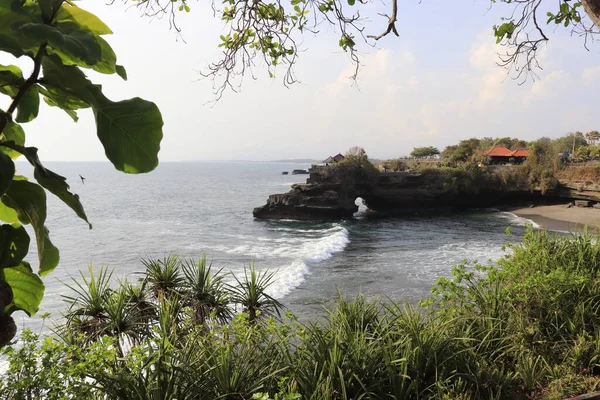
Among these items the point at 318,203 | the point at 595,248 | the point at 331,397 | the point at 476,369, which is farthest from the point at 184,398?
the point at 318,203

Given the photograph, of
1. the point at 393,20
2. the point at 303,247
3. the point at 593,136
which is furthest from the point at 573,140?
the point at 393,20

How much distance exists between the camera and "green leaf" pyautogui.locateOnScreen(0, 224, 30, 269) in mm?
713

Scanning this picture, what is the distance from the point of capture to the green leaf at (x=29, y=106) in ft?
2.68

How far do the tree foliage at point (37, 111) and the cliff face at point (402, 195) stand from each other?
106 ft

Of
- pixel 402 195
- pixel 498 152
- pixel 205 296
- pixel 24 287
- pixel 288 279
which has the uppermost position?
pixel 498 152

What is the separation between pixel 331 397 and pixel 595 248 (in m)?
6.04

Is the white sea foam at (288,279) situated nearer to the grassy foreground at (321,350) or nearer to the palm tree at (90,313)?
the grassy foreground at (321,350)

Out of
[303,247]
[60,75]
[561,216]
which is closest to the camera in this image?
[60,75]

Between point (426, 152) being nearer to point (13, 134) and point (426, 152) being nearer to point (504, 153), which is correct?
point (504, 153)

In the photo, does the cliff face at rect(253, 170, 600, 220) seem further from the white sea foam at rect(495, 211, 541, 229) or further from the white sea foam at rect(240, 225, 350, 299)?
the white sea foam at rect(240, 225, 350, 299)

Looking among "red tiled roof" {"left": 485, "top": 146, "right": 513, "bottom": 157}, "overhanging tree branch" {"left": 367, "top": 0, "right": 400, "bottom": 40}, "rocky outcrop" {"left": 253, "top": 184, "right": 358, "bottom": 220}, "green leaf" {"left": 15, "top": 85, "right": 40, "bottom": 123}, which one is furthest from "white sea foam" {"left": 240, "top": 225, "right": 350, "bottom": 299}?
"red tiled roof" {"left": 485, "top": 146, "right": 513, "bottom": 157}

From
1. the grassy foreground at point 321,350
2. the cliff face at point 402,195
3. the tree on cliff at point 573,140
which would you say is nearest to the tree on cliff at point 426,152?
the tree on cliff at point 573,140

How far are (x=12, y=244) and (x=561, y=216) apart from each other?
34341 millimetres

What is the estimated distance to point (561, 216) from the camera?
96.6 feet
